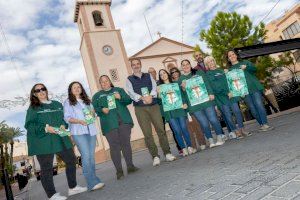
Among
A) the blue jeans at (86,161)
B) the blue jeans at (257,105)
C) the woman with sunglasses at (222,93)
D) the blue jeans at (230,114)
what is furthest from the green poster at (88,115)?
the blue jeans at (257,105)

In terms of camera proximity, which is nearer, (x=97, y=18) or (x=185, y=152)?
(x=185, y=152)

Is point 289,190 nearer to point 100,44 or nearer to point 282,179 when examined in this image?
point 282,179

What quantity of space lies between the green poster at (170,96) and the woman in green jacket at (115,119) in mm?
798

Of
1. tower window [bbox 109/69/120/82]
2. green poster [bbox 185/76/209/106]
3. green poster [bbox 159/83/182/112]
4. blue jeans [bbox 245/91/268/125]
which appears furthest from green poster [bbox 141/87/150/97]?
tower window [bbox 109/69/120/82]

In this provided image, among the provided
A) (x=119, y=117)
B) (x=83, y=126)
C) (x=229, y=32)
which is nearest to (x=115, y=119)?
(x=119, y=117)

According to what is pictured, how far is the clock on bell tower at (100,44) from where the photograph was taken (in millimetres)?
26312

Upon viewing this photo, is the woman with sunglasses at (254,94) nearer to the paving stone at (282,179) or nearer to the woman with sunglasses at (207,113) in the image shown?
the woman with sunglasses at (207,113)

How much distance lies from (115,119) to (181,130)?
152 centimetres

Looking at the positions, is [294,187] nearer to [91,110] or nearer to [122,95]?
[91,110]

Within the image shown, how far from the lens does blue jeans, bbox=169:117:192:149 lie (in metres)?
6.22

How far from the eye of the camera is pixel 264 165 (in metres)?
3.05

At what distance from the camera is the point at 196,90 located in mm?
6281

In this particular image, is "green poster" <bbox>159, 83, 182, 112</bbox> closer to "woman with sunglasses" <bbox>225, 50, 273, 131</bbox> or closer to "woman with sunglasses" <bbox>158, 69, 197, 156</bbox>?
"woman with sunglasses" <bbox>158, 69, 197, 156</bbox>

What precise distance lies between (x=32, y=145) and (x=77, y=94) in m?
1.07
